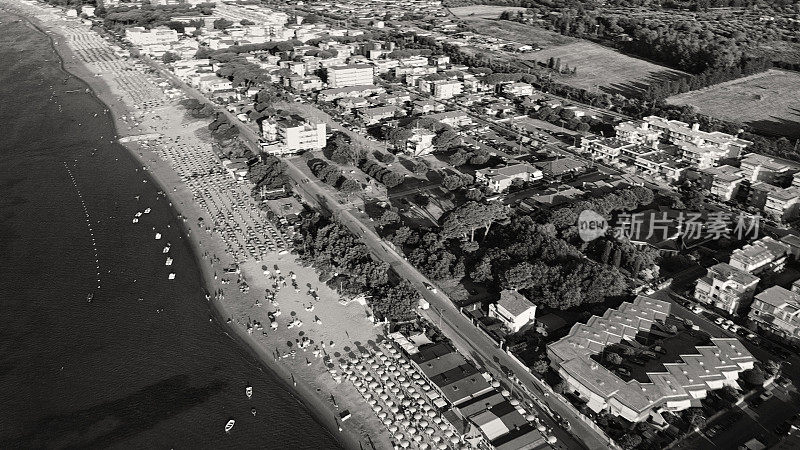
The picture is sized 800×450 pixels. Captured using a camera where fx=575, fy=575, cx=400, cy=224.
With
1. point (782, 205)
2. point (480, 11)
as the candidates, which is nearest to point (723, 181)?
point (782, 205)

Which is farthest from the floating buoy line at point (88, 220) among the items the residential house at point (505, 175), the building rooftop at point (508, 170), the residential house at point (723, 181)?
the residential house at point (723, 181)

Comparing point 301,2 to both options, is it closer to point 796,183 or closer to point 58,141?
point 58,141

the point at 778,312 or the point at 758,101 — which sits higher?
the point at 758,101

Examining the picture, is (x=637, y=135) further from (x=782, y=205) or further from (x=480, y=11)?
(x=480, y=11)

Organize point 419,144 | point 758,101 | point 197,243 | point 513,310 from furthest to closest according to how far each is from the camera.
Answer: point 758,101, point 419,144, point 197,243, point 513,310

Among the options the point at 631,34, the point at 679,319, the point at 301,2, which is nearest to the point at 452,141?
the point at 679,319
